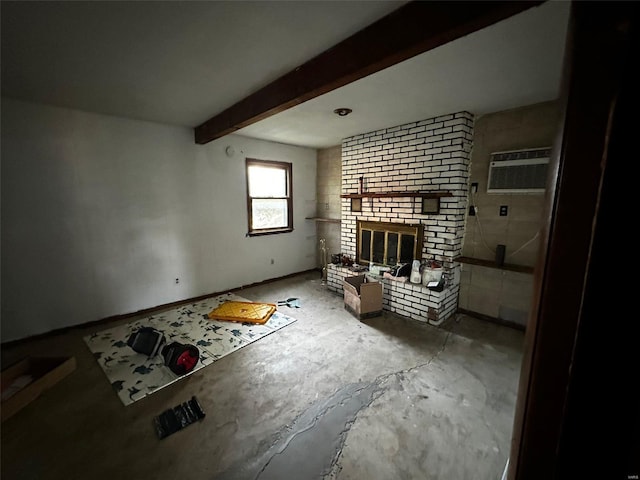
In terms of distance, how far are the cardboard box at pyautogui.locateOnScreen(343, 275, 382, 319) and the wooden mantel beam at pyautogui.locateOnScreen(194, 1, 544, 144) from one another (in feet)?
7.12

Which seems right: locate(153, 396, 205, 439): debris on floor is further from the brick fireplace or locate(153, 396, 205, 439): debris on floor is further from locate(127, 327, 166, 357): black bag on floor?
the brick fireplace

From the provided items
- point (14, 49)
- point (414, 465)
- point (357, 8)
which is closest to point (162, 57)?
point (14, 49)

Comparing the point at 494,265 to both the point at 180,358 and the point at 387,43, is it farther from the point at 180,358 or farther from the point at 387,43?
the point at 180,358

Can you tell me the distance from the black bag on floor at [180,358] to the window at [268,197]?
7.39 feet

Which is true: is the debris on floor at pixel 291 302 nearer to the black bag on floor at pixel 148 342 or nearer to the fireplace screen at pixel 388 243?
the fireplace screen at pixel 388 243

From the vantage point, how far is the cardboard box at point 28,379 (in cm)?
176

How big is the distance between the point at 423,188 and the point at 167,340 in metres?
3.42

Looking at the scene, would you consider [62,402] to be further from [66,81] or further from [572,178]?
[572,178]

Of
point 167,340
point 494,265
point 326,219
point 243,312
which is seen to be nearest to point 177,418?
point 167,340

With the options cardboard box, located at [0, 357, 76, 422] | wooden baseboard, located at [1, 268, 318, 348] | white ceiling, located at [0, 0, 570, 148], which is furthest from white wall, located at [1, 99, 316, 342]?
cardboard box, located at [0, 357, 76, 422]

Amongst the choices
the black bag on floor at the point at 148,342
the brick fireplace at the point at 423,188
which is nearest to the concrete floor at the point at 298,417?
the black bag on floor at the point at 148,342

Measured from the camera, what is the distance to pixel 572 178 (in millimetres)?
526

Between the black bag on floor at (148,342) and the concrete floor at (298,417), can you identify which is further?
the black bag on floor at (148,342)

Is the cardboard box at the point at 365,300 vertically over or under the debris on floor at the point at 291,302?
A: over
